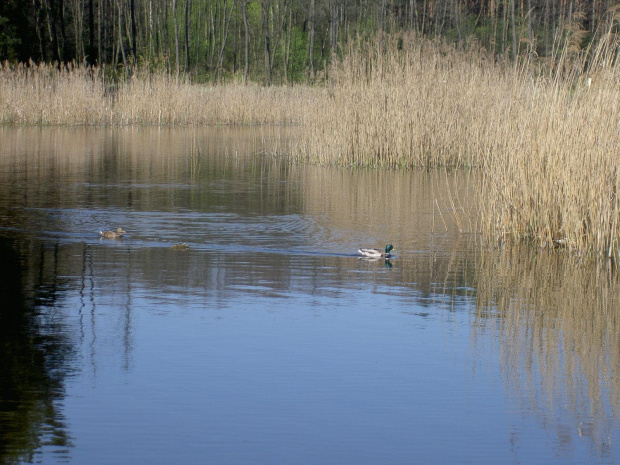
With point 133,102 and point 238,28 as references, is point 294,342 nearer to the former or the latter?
point 133,102

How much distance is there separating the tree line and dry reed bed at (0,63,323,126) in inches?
545

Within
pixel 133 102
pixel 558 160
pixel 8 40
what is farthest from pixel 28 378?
pixel 8 40

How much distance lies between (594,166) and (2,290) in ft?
14.8

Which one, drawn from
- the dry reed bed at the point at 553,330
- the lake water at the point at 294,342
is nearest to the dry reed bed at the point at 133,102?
the lake water at the point at 294,342

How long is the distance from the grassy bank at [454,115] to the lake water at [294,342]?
1.45 feet

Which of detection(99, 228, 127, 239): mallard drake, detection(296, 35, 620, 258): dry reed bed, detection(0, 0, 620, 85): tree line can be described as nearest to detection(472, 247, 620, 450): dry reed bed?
detection(296, 35, 620, 258): dry reed bed

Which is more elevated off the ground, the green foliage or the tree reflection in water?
the green foliage

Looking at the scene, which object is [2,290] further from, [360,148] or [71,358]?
[360,148]

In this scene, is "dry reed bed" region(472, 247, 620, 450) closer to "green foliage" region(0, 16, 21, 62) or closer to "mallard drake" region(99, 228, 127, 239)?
"mallard drake" region(99, 228, 127, 239)

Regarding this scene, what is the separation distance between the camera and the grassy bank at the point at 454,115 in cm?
743

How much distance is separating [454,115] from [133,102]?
12.5m

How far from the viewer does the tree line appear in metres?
41.8

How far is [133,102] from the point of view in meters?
24.4

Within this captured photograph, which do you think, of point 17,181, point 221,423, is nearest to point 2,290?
point 221,423
